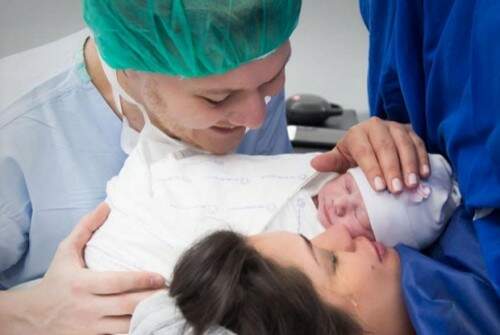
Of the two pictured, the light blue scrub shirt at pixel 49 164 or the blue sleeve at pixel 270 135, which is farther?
the blue sleeve at pixel 270 135

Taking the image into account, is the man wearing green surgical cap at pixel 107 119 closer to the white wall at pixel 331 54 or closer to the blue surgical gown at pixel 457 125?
the blue surgical gown at pixel 457 125

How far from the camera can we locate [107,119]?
1101 millimetres

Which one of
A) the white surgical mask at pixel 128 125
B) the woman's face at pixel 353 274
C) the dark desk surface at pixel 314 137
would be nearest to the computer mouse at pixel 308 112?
the dark desk surface at pixel 314 137

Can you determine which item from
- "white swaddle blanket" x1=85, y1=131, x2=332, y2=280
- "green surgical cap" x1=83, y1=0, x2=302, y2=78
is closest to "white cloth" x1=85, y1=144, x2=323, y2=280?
"white swaddle blanket" x1=85, y1=131, x2=332, y2=280

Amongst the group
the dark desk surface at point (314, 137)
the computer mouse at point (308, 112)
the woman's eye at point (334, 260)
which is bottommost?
the dark desk surface at point (314, 137)

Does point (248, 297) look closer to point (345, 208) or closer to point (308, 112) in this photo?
point (345, 208)

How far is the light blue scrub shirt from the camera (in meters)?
1.00

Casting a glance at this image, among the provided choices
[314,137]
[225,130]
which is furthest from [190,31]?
[314,137]

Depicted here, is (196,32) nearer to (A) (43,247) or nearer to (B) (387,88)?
(B) (387,88)

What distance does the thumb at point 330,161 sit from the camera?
954 mm

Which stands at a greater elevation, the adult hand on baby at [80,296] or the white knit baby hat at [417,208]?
the white knit baby hat at [417,208]

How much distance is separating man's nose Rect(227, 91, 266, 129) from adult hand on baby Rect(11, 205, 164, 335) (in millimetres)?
292

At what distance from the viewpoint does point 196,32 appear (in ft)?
2.58

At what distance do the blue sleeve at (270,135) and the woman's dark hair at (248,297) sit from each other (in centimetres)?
51
